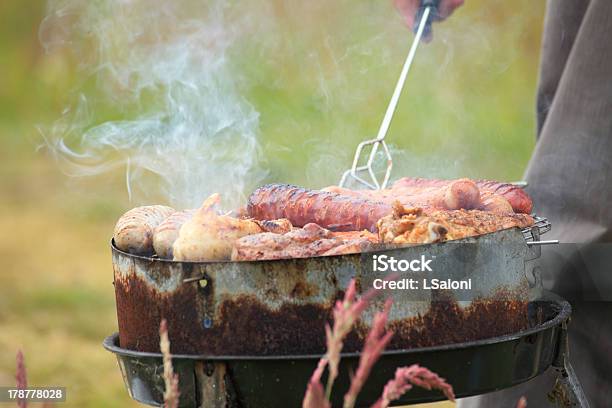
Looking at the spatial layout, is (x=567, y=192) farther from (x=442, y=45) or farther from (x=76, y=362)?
(x=76, y=362)

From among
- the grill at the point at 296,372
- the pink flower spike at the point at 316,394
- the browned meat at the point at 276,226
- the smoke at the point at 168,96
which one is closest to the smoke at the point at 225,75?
the smoke at the point at 168,96

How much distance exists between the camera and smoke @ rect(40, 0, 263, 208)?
2.85m

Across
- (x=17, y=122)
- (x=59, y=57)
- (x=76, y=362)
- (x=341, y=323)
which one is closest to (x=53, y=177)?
(x=17, y=122)

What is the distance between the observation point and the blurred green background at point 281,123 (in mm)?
3979

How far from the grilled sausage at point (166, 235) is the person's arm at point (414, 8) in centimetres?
127

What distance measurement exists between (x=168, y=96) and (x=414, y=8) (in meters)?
1.01

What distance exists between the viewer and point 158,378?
1.87m

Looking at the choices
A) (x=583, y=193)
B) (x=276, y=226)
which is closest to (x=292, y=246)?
(x=276, y=226)

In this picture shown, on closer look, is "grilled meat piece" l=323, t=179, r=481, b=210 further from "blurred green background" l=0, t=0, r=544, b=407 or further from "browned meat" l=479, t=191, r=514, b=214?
"blurred green background" l=0, t=0, r=544, b=407

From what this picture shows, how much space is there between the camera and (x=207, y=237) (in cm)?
189

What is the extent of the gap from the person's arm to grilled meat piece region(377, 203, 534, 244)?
1044mm

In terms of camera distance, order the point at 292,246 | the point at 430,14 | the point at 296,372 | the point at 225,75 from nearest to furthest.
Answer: the point at 296,372 → the point at 292,246 → the point at 430,14 → the point at 225,75

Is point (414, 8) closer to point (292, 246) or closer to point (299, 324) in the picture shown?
point (292, 246)

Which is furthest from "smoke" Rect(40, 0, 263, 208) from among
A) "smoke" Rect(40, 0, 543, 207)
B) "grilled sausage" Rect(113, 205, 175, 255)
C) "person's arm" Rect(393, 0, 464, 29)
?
"person's arm" Rect(393, 0, 464, 29)
